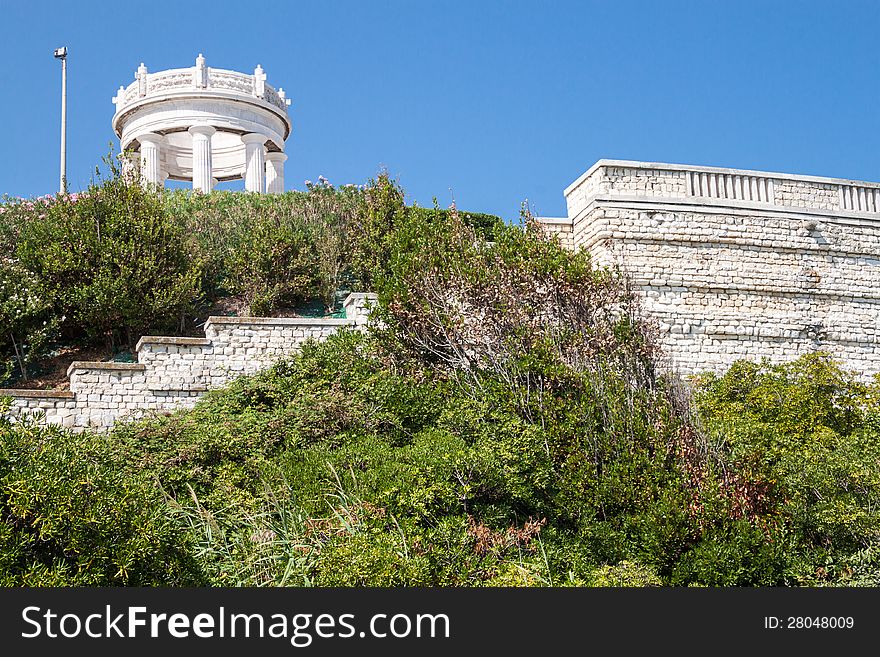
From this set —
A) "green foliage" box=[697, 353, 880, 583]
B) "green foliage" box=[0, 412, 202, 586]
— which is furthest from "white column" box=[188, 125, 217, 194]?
"green foliage" box=[0, 412, 202, 586]

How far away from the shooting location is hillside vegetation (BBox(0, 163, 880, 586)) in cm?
645

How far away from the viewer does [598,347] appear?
10.4 meters

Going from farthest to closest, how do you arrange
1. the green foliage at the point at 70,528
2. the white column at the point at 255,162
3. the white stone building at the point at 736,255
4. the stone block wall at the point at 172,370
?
1. the white column at the point at 255,162
2. the white stone building at the point at 736,255
3. the stone block wall at the point at 172,370
4. the green foliage at the point at 70,528

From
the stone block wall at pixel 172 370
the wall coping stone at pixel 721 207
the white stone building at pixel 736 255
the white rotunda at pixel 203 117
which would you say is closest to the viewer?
the stone block wall at pixel 172 370

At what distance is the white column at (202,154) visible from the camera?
21.5m

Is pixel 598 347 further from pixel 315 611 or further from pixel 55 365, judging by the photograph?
pixel 55 365

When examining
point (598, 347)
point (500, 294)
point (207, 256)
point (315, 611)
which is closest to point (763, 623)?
point (315, 611)

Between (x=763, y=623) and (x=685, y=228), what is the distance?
29.3ft

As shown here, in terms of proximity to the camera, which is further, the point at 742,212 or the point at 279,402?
the point at 742,212

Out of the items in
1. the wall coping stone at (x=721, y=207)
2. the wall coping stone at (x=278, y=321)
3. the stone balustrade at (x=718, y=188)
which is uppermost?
the stone balustrade at (x=718, y=188)

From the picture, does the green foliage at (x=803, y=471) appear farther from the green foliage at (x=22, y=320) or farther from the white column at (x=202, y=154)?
the white column at (x=202, y=154)

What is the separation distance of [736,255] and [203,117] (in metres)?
13.3

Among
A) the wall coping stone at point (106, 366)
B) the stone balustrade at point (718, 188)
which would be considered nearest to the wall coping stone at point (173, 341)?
the wall coping stone at point (106, 366)

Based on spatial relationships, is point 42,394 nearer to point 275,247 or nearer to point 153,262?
point 153,262
